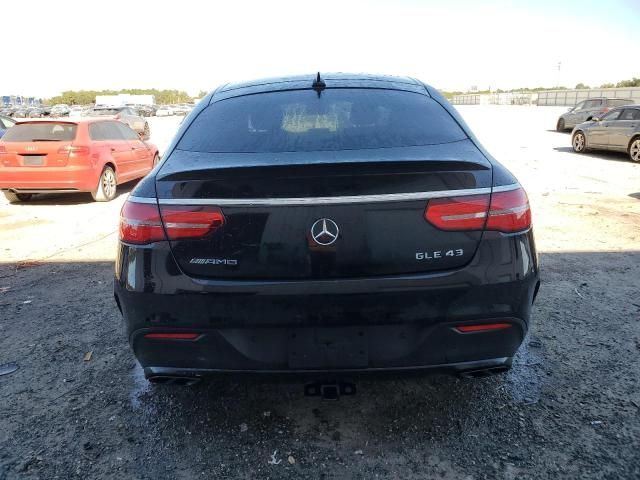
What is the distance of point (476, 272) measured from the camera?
214cm

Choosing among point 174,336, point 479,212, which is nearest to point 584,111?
point 479,212

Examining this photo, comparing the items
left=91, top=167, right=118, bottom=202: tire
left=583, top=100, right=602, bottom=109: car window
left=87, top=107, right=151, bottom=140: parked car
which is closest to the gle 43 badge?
left=91, top=167, right=118, bottom=202: tire

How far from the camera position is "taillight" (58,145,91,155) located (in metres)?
8.77

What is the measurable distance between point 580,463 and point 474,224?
1.23 meters

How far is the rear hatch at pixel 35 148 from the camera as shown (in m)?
8.71

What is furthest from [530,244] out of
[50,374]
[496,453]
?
[50,374]

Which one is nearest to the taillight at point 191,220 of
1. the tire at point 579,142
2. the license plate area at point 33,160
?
the license plate area at point 33,160

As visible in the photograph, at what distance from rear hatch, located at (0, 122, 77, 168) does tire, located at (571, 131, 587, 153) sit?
14464 mm

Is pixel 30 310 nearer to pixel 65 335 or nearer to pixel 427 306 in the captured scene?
pixel 65 335

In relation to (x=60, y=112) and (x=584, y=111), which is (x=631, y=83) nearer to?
(x=584, y=111)

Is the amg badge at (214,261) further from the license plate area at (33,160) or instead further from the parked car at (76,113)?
the parked car at (76,113)

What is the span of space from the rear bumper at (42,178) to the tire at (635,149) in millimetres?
13488

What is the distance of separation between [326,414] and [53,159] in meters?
7.89

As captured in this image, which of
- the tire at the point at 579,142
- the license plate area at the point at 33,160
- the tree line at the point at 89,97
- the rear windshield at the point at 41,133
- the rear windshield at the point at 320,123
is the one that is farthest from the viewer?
the tree line at the point at 89,97
